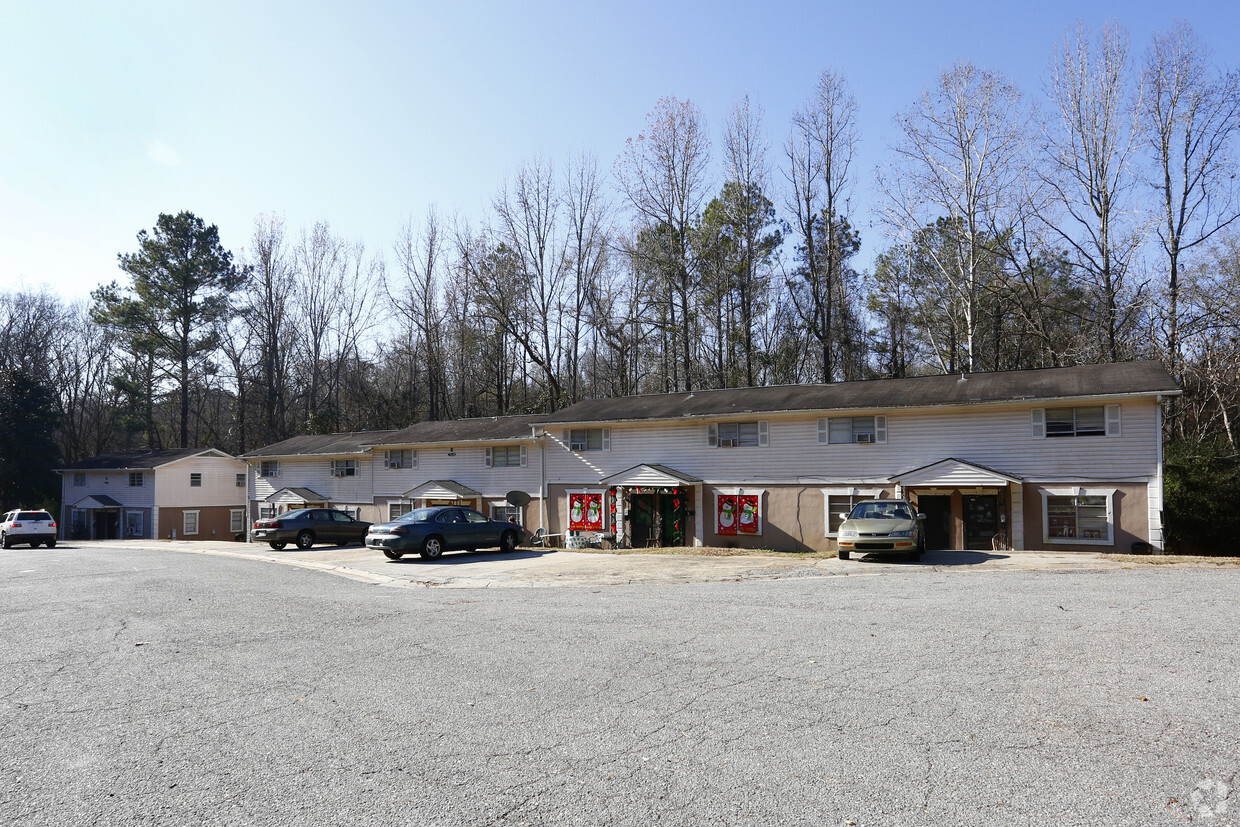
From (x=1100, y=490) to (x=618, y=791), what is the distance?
70.4 feet

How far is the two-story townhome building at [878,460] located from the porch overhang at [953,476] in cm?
4

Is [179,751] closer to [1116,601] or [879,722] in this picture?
[879,722]

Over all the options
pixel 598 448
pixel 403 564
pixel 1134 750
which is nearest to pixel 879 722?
pixel 1134 750

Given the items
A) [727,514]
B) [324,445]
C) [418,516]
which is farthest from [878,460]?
[324,445]

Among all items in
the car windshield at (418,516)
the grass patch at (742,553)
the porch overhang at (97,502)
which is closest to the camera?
the grass patch at (742,553)

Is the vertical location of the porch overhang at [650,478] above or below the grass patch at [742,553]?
above

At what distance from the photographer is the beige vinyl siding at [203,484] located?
49.2 m

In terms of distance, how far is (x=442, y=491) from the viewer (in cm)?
3484

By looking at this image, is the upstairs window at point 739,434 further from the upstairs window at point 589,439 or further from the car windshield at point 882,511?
the car windshield at point 882,511

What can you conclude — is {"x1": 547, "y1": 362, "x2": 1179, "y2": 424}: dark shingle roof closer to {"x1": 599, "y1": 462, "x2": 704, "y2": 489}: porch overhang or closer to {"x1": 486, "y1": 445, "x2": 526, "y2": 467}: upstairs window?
{"x1": 599, "y1": 462, "x2": 704, "y2": 489}: porch overhang

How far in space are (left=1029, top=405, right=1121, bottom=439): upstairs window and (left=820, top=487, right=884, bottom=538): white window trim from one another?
4.83 m

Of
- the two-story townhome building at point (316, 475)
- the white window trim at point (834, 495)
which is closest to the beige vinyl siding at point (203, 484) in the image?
the two-story townhome building at point (316, 475)

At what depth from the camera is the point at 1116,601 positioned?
37.9ft

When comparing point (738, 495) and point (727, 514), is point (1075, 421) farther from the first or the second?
point (727, 514)
